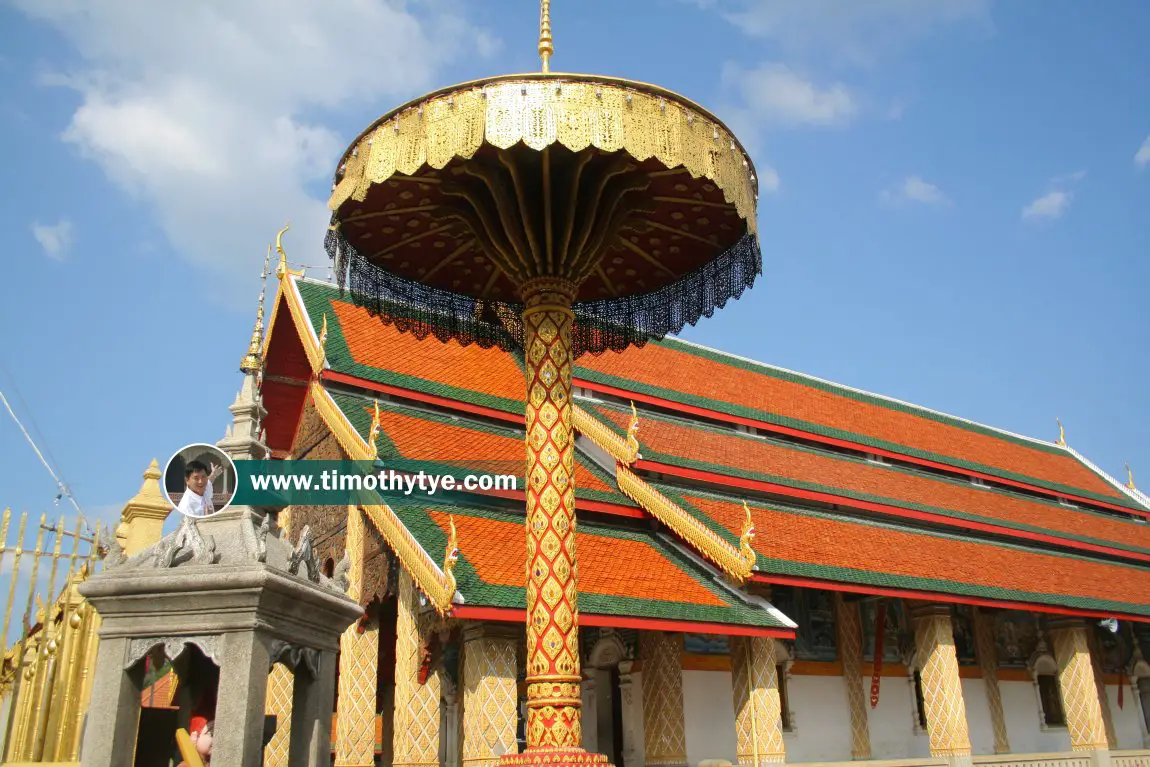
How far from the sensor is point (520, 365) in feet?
58.5

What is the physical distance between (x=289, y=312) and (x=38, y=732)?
33.3 ft

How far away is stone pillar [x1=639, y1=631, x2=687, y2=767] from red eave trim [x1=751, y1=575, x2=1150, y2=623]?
5.10 ft

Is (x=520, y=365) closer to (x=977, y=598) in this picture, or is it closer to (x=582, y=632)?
(x=582, y=632)

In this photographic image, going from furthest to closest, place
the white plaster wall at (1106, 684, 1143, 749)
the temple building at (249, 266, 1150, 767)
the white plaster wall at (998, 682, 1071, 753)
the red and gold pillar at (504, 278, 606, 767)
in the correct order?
the white plaster wall at (1106, 684, 1143, 749) < the white plaster wall at (998, 682, 1071, 753) < the temple building at (249, 266, 1150, 767) < the red and gold pillar at (504, 278, 606, 767)

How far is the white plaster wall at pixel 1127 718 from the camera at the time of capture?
835 inches

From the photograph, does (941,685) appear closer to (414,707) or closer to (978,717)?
(978,717)

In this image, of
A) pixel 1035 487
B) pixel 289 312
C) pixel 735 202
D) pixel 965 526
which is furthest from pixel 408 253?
pixel 1035 487

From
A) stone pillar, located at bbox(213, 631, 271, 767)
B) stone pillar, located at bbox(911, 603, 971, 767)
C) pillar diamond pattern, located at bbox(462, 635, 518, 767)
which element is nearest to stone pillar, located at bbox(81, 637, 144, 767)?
stone pillar, located at bbox(213, 631, 271, 767)

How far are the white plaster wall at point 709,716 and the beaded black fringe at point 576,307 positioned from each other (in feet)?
22.3

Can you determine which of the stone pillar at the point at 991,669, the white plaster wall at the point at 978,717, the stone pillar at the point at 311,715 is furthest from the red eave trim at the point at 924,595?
the stone pillar at the point at 311,715

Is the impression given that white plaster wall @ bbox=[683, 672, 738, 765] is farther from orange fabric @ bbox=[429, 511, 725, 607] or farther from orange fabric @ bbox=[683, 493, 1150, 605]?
orange fabric @ bbox=[683, 493, 1150, 605]

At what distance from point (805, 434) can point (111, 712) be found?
1728cm

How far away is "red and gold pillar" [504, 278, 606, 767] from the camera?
5.66 m

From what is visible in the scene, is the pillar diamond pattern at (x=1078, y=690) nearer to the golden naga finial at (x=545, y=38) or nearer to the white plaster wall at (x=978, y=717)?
the white plaster wall at (x=978, y=717)
